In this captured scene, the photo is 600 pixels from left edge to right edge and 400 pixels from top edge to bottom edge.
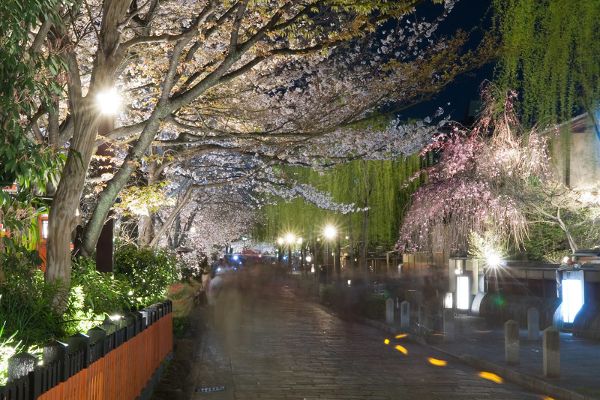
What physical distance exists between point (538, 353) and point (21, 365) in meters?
14.6

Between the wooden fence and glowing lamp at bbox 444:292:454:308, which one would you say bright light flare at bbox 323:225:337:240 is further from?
the wooden fence

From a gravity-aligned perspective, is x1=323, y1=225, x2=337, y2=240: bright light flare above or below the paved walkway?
above

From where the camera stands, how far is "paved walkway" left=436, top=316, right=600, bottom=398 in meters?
13.2

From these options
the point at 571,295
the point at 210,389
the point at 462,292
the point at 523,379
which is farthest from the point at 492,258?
the point at 210,389

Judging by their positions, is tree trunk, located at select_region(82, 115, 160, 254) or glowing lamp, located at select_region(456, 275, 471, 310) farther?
glowing lamp, located at select_region(456, 275, 471, 310)

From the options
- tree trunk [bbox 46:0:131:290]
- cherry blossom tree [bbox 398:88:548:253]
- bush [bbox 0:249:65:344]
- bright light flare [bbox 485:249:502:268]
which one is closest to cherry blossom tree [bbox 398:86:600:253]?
cherry blossom tree [bbox 398:88:548:253]

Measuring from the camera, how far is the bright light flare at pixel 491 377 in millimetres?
14391

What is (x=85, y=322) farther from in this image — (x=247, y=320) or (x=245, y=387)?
(x=247, y=320)

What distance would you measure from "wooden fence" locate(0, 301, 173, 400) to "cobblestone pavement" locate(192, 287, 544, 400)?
→ 187 cm

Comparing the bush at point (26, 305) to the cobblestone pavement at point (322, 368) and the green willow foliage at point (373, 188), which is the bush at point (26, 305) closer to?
the cobblestone pavement at point (322, 368)

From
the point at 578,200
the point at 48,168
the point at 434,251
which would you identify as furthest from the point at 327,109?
the point at 434,251

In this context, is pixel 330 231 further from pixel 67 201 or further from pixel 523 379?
pixel 67 201

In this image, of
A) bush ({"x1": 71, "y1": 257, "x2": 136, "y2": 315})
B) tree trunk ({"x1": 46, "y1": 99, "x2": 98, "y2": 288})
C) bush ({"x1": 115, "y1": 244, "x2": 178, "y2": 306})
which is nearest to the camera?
tree trunk ({"x1": 46, "y1": 99, "x2": 98, "y2": 288})

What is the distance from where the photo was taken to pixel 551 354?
13.6 metres
